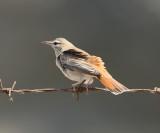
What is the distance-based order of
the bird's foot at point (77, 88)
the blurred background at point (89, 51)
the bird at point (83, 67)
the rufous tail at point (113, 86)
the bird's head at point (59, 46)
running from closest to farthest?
the rufous tail at point (113, 86)
the bird's foot at point (77, 88)
the bird at point (83, 67)
the bird's head at point (59, 46)
the blurred background at point (89, 51)

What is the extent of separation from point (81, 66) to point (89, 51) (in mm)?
6389

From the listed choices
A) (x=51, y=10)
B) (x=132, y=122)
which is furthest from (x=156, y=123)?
(x=51, y=10)

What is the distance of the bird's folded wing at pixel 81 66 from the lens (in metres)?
8.59

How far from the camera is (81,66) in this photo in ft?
28.7

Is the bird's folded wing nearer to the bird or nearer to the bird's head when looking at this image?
the bird

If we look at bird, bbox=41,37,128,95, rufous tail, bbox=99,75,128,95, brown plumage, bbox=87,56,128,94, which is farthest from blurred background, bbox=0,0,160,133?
rufous tail, bbox=99,75,128,95

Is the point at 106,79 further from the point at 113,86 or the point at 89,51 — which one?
the point at 89,51

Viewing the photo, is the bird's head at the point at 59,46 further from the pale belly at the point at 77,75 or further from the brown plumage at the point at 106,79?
the brown plumage at the point at 106,79

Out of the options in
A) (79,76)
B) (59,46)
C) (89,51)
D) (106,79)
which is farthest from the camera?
(89,51)

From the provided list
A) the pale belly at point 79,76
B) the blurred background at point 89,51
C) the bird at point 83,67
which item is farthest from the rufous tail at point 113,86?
the blurred background at point 89,51

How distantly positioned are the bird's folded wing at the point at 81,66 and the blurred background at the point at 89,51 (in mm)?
5514

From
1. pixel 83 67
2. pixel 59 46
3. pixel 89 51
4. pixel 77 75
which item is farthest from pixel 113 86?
pixel 89 51

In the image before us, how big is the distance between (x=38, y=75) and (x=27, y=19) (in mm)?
1104

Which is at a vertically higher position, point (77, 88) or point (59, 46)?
point (59, 46)
